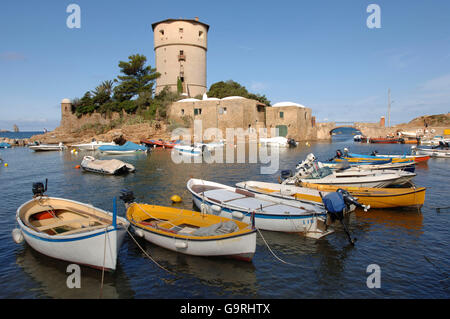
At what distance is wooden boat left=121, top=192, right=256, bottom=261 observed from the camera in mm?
7773

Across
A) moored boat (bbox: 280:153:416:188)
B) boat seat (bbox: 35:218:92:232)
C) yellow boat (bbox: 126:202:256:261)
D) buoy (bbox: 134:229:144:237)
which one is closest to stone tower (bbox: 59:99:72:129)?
moored boat (bbox: 280:153:416:188)

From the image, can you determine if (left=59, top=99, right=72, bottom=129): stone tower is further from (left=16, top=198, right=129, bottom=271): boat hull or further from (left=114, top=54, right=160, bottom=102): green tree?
(left=16, top=198, right=129, bottom=271): boat hull

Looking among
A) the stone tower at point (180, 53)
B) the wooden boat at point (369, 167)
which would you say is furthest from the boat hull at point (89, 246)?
the stone tower at point (180, 53)

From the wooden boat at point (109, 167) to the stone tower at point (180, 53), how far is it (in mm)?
33904

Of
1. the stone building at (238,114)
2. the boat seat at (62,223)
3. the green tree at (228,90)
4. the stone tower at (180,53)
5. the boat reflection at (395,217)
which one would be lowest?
the boat reflection at (395,217)

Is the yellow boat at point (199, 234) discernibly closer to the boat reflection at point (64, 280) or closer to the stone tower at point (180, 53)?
the boat reflection at point (64, 280)

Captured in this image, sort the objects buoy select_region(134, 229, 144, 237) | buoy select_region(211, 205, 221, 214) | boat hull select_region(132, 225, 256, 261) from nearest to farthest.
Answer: boat hull select_region(132, 225, 256, 261), buoy select_region(134, 229, 144, 237), buoy select_region(211, 205, 221, 214)

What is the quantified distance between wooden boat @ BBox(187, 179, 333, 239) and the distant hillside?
269 ft

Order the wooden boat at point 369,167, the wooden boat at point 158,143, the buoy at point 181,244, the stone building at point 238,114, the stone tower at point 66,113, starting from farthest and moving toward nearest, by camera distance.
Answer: the stone tower at point 66,113 < the stone building at point 238,114 < the wooden boat at point 158,143 < the wooden boat at point 369,167 < the buoy at point 181,244

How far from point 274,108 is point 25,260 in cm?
5139

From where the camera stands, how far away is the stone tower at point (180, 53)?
5384 cm
